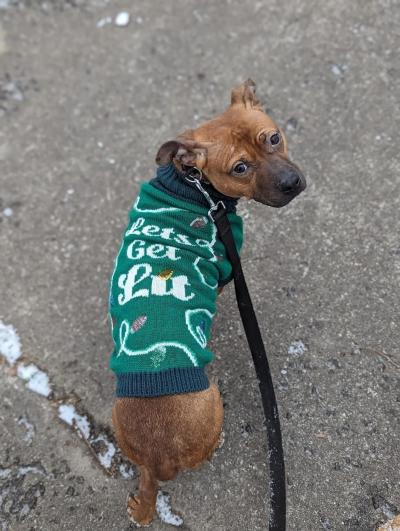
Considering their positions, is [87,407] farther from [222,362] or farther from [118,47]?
[118,47]

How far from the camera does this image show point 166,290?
2756mm

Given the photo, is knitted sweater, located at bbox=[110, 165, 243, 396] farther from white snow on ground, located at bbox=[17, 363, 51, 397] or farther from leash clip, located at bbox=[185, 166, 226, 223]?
white snow on ground, located at bbox=[17, 363, 51, 397]

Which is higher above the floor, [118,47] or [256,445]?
[118,47]

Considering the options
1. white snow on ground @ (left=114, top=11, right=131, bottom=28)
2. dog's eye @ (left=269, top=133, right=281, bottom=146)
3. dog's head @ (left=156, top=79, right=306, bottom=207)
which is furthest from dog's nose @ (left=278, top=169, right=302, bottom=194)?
white snow on ground @ (left=114, top=11, right=131, bottom=28)

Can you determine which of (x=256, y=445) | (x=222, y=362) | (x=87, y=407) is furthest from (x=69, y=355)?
(x=256, y=445)

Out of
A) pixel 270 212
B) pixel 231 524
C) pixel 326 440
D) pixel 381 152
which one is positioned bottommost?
pixel 231 524

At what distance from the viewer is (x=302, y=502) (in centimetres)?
317

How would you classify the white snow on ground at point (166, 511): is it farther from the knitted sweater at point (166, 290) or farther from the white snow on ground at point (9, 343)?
the white snow on ground at point (9, 343)

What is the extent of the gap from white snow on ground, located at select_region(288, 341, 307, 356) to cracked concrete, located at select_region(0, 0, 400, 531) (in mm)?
14

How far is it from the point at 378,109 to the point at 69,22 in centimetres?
304

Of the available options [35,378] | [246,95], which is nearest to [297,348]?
[246,95]

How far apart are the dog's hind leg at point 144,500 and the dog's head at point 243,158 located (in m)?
1.66

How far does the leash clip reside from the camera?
300 centimetres

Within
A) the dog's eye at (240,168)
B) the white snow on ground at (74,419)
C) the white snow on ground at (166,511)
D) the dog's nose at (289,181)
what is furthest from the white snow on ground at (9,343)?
the dog's nose at (289,181)
